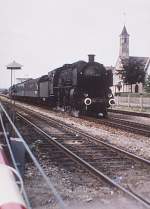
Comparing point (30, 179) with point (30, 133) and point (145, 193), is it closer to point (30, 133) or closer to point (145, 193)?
point (145, 193)

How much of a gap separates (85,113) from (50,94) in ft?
18.4

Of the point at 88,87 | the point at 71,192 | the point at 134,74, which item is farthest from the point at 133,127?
the point at 134,74

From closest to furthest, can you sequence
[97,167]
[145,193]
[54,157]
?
[145,193]
[97,167]
[54,157]

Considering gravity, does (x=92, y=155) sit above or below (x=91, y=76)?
below

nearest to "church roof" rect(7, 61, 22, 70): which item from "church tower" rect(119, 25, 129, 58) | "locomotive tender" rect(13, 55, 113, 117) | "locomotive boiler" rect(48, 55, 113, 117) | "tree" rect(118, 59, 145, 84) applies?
"locomotive tender" rect(13, 55, 113, 117)

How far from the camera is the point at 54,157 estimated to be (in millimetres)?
12039

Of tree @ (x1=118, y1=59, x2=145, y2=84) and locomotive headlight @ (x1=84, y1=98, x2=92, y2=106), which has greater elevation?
tree @ (x1=118, y1=59, x2=145, y2=84)

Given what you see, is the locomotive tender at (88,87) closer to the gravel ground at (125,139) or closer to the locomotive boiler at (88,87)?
the locomotive boiler at (88,87)

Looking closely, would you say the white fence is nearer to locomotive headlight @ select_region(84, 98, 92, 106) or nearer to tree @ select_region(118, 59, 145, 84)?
locomotive headlight @ select_region(84, 98, 92, 106)

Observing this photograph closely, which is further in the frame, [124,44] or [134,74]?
[124,44]

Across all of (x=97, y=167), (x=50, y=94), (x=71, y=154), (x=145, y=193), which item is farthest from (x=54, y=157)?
(x=50, y=94)

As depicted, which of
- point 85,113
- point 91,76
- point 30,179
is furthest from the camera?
point 85,113

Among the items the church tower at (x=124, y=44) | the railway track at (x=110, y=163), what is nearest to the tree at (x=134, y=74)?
the church tower at (x=124, y=44)

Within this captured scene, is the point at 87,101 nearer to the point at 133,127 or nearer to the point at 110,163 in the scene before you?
the point at 133,127
